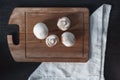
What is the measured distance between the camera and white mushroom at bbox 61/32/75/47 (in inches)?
28.0

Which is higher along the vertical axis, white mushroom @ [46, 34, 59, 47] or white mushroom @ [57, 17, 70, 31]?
white mushroom @ [57, 17, 70, 31]

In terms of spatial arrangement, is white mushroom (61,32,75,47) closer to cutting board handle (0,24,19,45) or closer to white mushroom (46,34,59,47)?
white mushroom (46,34,59,47)

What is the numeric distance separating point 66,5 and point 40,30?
12cm

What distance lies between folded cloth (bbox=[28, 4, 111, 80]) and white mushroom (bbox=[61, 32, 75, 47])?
0.07m

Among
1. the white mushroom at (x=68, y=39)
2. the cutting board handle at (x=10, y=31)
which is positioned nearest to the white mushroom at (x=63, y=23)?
the white mushroom at (x=68, y=39)

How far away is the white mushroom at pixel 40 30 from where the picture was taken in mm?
708

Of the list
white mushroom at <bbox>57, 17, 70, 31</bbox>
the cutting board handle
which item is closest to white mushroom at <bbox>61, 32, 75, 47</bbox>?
white mushroom at <bbox>57, 17, 70, 31</bbox>

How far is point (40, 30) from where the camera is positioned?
706 mm

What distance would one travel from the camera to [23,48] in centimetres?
76

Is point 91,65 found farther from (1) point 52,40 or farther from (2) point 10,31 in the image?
(2) point 10,31

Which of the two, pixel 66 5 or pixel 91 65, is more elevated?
pixel 66 5

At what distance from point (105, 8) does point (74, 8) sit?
0.10 metres

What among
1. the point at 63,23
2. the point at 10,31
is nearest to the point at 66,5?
the point at 63,23

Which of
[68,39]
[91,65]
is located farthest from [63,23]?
[91,65]
